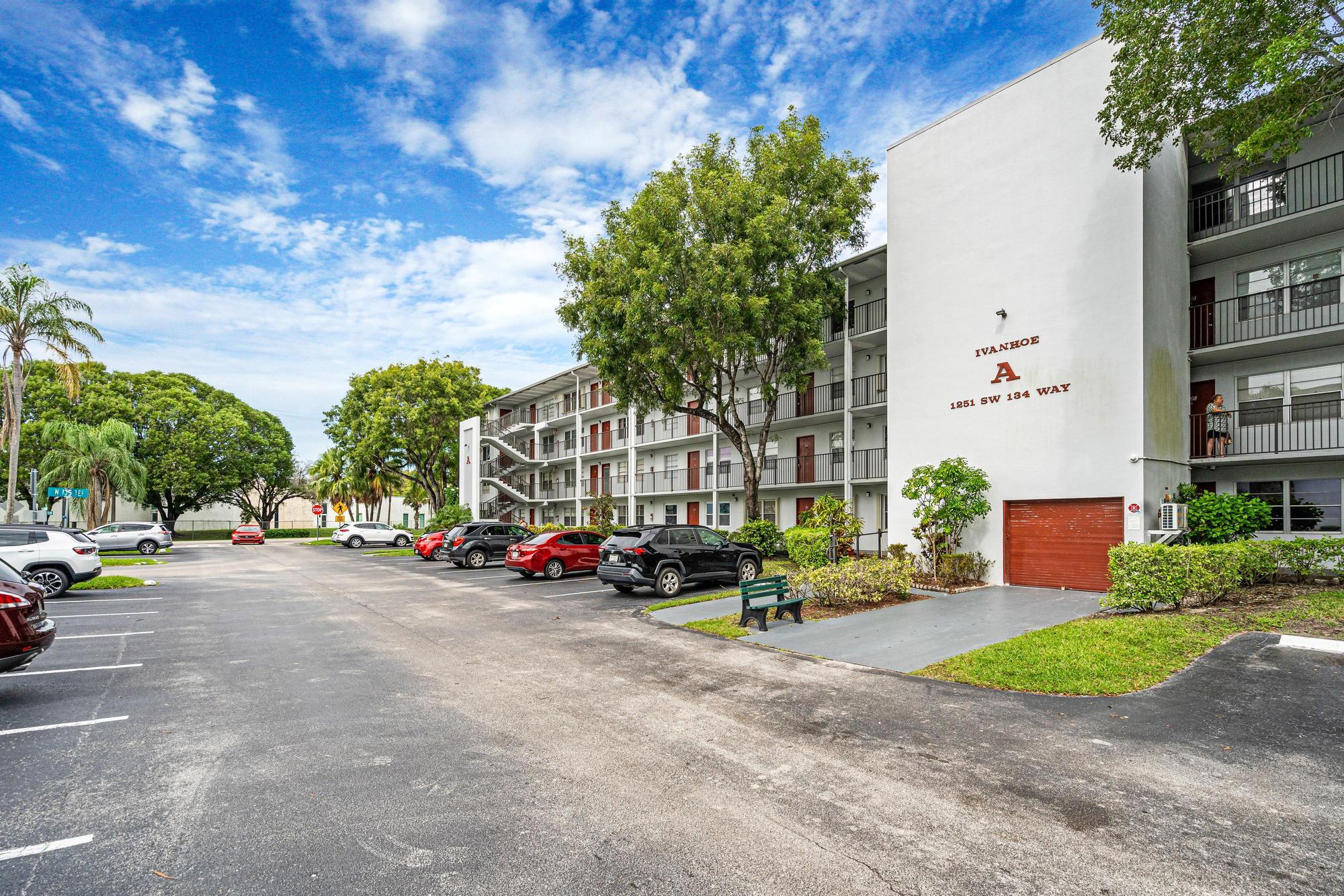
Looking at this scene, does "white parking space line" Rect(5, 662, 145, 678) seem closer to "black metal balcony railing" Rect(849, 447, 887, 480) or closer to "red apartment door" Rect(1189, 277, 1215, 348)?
"black metal balcony railing" Rect(849, 447, 887, 480)

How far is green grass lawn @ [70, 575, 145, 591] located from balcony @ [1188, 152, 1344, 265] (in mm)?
27108

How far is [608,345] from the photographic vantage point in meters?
21.0

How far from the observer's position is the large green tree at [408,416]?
4256 centimetres

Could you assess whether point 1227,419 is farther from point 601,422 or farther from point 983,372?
point 601,422

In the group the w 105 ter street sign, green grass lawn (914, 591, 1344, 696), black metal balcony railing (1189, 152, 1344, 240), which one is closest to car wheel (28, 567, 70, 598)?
green grass lawn (914, 591, 1344, 696)

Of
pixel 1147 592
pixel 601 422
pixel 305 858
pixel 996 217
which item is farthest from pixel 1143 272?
pixel 601 422

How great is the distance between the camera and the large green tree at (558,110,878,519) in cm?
1934

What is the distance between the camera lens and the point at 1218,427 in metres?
15.4

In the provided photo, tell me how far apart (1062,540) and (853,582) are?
537cm

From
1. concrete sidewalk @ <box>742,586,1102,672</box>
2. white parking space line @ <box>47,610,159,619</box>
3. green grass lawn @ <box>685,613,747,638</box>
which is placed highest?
concrete sidewalk @ <box>742,586,1102,672</box>

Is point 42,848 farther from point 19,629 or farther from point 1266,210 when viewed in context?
point 1266,210

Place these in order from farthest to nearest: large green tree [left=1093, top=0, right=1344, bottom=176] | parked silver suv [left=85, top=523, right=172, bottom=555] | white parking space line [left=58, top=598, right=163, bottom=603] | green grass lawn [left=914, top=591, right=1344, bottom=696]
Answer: parked silver suv [left=85, top=523, right=172, bottom=555] → white parking space line [left=58, top=598, right=163, bottom=603] → large green tree [left=1093, top=0, right=1344, bottom=176] → green grass lawn [left=914, top=591, right=1344, bottom=696]

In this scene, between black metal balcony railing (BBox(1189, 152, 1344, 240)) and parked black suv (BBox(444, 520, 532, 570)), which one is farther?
parked black suv (BBox(444, 520, 532, 570))

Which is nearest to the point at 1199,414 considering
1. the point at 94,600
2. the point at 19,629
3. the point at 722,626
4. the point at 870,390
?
the point at 870,390
